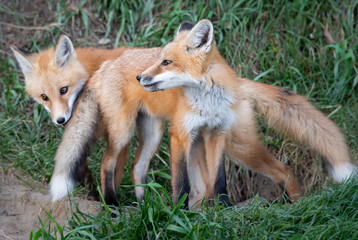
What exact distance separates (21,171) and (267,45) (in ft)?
9.63

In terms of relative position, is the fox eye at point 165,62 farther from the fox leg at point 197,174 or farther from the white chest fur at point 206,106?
the fox leg at point 197,174

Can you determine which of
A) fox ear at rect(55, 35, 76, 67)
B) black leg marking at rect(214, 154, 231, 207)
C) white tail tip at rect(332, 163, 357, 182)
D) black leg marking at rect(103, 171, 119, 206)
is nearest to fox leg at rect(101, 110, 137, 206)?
black leg marking at rect(103, 171, 119, 206)

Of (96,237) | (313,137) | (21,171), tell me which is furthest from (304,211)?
(21,171)

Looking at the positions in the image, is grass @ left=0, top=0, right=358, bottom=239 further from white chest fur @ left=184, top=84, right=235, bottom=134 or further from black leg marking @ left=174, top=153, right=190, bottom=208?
white chest fur @ left=184, top=84, right=235, bottom=134

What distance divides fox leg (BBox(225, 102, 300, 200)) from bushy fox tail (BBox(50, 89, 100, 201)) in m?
1.19

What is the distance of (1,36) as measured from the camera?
520 cm

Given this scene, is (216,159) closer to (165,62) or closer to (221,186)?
(221,186)

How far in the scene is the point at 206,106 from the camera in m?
3.21

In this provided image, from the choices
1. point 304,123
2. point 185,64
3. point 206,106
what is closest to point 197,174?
point 206,106

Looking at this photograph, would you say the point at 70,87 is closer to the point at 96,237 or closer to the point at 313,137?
the point at 96,237

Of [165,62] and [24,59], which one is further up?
[165,62]

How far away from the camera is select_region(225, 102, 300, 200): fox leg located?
3.46 metres

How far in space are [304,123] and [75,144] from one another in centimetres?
190

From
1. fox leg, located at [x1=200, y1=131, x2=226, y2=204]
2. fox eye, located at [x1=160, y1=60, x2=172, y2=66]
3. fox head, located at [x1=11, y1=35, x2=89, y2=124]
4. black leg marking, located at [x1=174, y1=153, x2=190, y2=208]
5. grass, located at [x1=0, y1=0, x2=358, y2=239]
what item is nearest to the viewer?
fox eye, located at [x1=160, y1=60, x2=172, y2=66]
